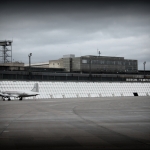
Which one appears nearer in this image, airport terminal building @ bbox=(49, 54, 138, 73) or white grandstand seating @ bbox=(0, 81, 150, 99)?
white grandstand seating @ bbox=(0, 81, 150, 99)

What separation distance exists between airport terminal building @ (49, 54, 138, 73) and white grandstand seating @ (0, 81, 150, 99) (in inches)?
1473

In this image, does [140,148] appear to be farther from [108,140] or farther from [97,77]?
[97,77]

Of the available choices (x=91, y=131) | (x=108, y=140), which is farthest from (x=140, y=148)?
(x=91, y=131)

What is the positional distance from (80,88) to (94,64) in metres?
51.1

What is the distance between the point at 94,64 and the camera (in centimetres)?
15188

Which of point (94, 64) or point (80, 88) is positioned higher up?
point (94, 64)

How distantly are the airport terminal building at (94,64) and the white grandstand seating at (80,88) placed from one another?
3741cm

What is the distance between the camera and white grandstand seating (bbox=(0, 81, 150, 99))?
9372cm

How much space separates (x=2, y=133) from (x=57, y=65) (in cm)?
13908

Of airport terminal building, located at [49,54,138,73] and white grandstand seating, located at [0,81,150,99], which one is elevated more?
airport terminal building, located at [49,54,138,73]

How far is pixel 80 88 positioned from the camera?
10238 centimetres

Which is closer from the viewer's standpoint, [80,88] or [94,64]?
[80,88]

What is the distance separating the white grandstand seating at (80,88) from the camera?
93725 mm

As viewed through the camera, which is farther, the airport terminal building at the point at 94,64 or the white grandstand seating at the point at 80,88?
the airport terminal building at the point at 94,64
